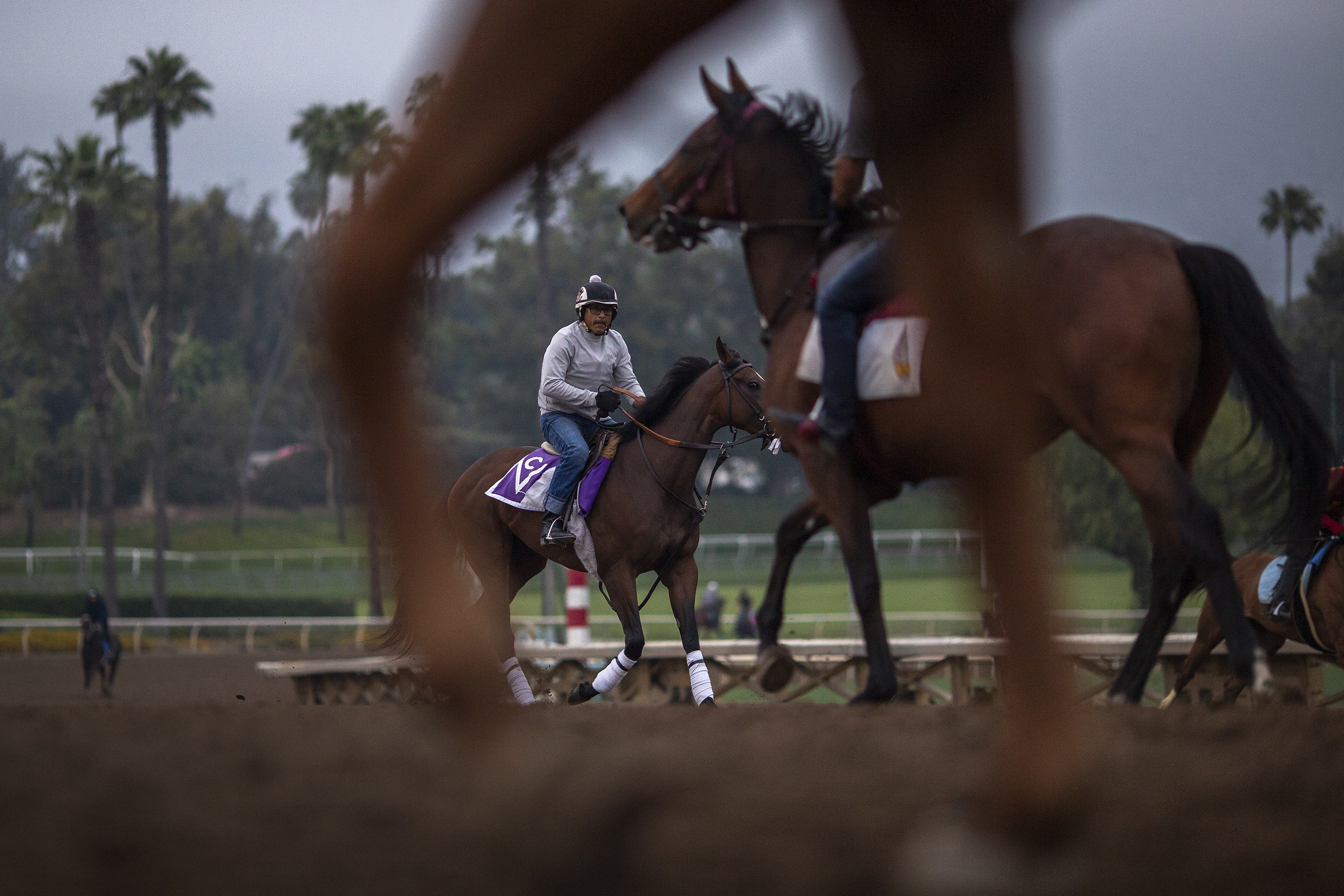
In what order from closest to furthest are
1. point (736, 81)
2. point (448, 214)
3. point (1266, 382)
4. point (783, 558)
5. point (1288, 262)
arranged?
1. point (448, 214)
2. point (736, 81)
3. point (1266, 382)
4. point (783, 558)
5. point (1288, 262)

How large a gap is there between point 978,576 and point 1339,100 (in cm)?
21290

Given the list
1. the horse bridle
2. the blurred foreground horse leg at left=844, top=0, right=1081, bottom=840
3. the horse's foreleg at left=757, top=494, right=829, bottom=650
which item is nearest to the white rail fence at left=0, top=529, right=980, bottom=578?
the horse's foreleg at left=757, top=494, right=829, bottom=650

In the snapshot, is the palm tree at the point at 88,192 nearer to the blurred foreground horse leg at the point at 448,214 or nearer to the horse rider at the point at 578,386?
the horse rider at the point at 578,386

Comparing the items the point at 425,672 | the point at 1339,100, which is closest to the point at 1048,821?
the point at 425,672

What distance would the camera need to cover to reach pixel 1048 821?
1606 mm

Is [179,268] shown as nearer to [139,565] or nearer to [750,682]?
[139,565]

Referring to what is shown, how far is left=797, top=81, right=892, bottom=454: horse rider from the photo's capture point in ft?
16.2

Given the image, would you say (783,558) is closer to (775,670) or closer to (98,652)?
(775,670)

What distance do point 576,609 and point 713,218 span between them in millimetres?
→ 18347

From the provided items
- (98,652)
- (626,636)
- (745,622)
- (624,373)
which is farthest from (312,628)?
(626,636)

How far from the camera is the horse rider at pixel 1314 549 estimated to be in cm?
903

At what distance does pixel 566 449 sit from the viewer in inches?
359

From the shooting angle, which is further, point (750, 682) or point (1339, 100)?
point (1339, 100)

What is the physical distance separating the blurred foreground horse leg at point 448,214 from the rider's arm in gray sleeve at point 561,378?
7.24 m
